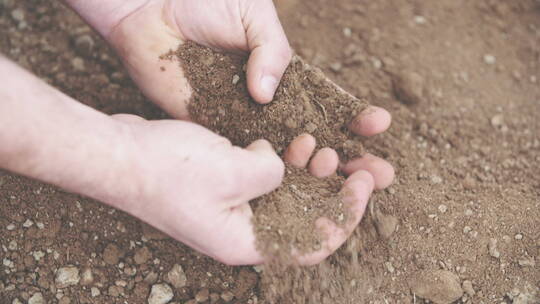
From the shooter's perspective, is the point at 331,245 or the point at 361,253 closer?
the point at 331,245

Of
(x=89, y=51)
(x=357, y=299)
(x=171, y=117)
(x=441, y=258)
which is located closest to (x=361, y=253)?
(x=357, y=299)

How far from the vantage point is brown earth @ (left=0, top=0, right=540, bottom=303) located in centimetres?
166

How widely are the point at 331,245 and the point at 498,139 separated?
3.24ft

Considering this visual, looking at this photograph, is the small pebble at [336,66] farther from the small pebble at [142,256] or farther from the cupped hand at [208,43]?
the small pebble at [142,256]

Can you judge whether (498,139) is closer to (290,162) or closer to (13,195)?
(290,162)

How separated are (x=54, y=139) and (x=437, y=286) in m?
1.21

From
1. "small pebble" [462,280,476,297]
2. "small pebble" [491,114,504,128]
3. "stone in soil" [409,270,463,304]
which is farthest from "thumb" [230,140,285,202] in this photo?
"small pebble" [491,114,504,128]

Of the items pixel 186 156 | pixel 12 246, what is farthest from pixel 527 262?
pixel 12 246

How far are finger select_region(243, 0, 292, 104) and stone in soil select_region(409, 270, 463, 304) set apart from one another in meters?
0.75

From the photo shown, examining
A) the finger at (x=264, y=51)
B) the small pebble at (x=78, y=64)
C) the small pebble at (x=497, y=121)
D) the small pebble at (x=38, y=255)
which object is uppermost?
the finger at (x=264, y=51)

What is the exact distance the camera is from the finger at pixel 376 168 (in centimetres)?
167

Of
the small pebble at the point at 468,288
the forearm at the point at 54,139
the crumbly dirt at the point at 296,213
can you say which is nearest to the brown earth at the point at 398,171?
the small pebble at the point at 468,288

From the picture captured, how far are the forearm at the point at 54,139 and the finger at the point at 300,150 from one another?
52cm

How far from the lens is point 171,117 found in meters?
1.81
